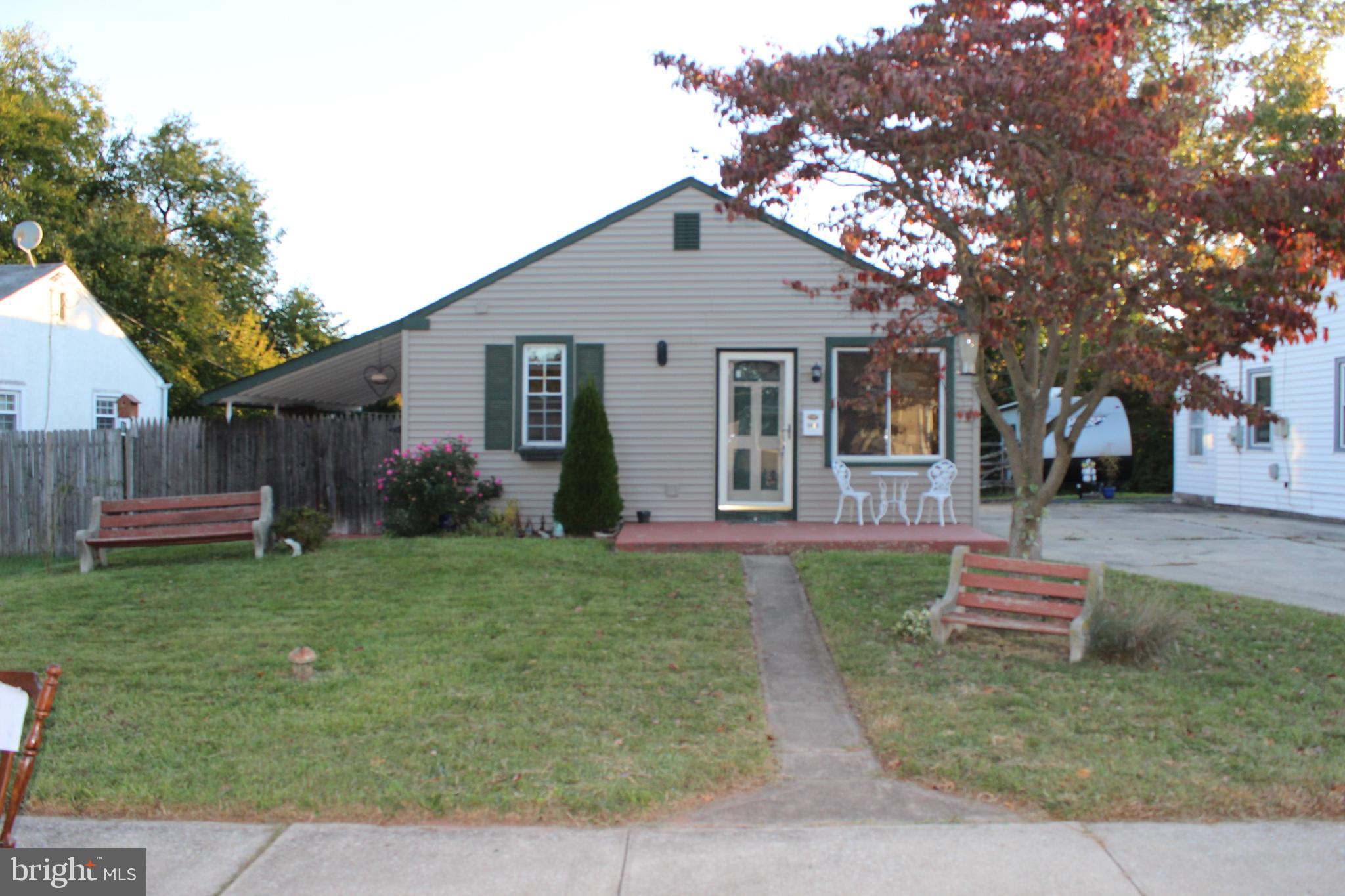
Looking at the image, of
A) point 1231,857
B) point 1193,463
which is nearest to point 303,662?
point 1231,857

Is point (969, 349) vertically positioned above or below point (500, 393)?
above

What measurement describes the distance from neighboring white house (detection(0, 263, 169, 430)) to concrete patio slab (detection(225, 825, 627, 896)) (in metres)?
17.3

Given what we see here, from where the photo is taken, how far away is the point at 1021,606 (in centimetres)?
721

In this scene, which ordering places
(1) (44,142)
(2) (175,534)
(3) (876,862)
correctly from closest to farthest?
(3) (876,862) → (2) (175,534) → (1) (44,142)

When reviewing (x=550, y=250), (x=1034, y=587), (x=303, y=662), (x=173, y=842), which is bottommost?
(x=173, y=842)

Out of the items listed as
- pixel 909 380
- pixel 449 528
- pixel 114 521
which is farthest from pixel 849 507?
pixel 114 521

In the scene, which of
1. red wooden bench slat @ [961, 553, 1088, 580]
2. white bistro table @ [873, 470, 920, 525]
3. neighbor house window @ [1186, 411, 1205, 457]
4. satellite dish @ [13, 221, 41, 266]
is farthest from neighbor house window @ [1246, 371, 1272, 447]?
satellite dish @ [13, 221, 41, 266]

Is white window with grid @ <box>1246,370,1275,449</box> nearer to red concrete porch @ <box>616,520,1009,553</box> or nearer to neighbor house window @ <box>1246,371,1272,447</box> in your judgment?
neighbor house window @ <box>1246,371,1272,447</box>

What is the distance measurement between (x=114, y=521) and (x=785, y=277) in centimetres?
811

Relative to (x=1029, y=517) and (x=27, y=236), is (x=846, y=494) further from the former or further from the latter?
(x=27, y=236)

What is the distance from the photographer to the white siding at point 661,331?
13367mm

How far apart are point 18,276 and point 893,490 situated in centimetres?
1675

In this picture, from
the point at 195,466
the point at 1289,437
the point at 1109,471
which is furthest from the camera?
the point at 1109,471

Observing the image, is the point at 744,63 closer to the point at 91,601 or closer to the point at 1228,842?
the point at 1228,842
